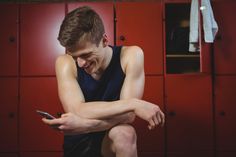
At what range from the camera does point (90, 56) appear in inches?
→ 48.8

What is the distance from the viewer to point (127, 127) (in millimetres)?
1219

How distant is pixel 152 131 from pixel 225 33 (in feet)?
3.49

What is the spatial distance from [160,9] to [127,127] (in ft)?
4.89

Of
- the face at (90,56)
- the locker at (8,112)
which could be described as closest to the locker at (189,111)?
the face at (90,56)

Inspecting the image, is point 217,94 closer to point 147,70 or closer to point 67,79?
point 147,70

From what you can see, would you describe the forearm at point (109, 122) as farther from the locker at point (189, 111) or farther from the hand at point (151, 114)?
the locker at point (189, 111)

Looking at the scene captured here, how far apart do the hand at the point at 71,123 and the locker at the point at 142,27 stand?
1.28 metres

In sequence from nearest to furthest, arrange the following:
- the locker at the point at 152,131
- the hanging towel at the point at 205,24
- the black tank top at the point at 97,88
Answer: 1. the black tank top at the point at 97,88
2. the hanging towel at the point at 205,24
3. the locker at the point at 152,131

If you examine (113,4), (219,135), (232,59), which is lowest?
(219,135)

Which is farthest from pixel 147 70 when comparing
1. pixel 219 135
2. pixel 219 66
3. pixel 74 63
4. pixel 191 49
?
pixel 74 63

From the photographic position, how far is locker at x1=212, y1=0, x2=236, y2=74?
7.80 feet

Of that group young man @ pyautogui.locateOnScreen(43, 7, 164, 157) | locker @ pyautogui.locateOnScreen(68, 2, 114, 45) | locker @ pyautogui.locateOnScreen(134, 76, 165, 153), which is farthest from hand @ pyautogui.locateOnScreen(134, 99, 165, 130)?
locker @ pyautogui.locateOnScreen(68, 2, 114, 45)

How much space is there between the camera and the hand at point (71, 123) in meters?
1.16

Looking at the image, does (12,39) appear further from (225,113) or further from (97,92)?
(225,113)
